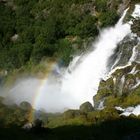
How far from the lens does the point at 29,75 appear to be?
9244 cm

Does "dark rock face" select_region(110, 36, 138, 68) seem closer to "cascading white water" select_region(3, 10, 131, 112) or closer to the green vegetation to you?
"cascading white water" select_region(3, 10, 131, 112)

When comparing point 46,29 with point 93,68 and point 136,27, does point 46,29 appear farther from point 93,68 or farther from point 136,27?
point 136,27

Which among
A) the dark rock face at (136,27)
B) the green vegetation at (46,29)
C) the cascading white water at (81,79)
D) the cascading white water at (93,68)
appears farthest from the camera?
the green vegetation at (46,29)

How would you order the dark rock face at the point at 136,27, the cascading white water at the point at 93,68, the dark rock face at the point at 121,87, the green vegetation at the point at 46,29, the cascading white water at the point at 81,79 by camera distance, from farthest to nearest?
the green vegetation at the point at 46,29, the dark rock face at the point at 136,27, the cascading white water at the point at 93,68, the cascading white water at the point at 81,79, the dark rock face at the point at 121,87

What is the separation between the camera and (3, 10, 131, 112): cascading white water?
74.7 m

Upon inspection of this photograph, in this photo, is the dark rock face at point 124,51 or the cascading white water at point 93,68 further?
the cascading white water at point 93,68

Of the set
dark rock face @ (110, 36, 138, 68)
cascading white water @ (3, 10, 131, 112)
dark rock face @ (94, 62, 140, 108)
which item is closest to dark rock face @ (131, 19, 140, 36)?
dark rock face @ (110, 36, 138, 68)

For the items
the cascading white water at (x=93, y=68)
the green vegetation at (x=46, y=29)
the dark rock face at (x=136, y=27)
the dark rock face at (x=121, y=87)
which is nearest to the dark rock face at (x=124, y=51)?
the dark rock face at (x=136, y=27)

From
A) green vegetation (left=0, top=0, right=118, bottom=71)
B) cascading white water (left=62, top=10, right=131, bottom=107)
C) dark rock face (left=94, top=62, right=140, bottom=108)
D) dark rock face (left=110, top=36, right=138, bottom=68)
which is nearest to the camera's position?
dark rock face (left=94, top=62, right=140, bottom=108)

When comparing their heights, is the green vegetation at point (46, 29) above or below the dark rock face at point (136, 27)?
above

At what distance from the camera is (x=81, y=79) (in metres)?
81.1

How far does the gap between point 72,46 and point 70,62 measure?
4.69 metres

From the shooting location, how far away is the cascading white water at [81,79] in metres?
74.7

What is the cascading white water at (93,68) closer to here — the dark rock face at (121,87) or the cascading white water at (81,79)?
the cascading white water at (81,79)
